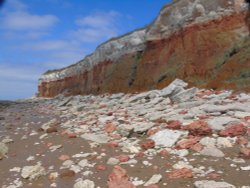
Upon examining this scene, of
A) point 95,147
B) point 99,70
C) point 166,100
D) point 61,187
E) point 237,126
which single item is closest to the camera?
point 61,187

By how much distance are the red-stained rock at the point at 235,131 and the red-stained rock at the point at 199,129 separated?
0.29 meters

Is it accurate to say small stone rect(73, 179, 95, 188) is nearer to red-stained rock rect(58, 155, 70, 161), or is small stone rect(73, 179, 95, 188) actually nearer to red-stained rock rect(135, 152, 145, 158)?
red-stained rock rect(135, 152, 145, 158)

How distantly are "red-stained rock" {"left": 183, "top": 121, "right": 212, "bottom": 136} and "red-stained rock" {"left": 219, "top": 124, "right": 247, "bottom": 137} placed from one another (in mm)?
293

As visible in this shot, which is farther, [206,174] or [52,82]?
[52,82]

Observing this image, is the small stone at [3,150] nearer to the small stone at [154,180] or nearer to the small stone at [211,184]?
the small stone at [154,180]

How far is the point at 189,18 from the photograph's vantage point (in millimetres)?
24766

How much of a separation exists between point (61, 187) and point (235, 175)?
2.96 m

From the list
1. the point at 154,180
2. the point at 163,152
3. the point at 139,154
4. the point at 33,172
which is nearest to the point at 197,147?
the point at 163,152

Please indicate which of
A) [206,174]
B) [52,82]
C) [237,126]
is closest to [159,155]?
[206,174]

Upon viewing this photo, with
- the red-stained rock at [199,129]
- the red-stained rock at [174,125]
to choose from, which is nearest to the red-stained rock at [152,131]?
the red-stained rock at [174,125]

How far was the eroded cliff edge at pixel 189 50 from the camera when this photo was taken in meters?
18.8

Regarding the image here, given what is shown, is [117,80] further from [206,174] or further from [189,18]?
[206,174]

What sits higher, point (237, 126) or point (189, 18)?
point (189, 18)

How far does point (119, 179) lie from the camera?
607 centimetres
